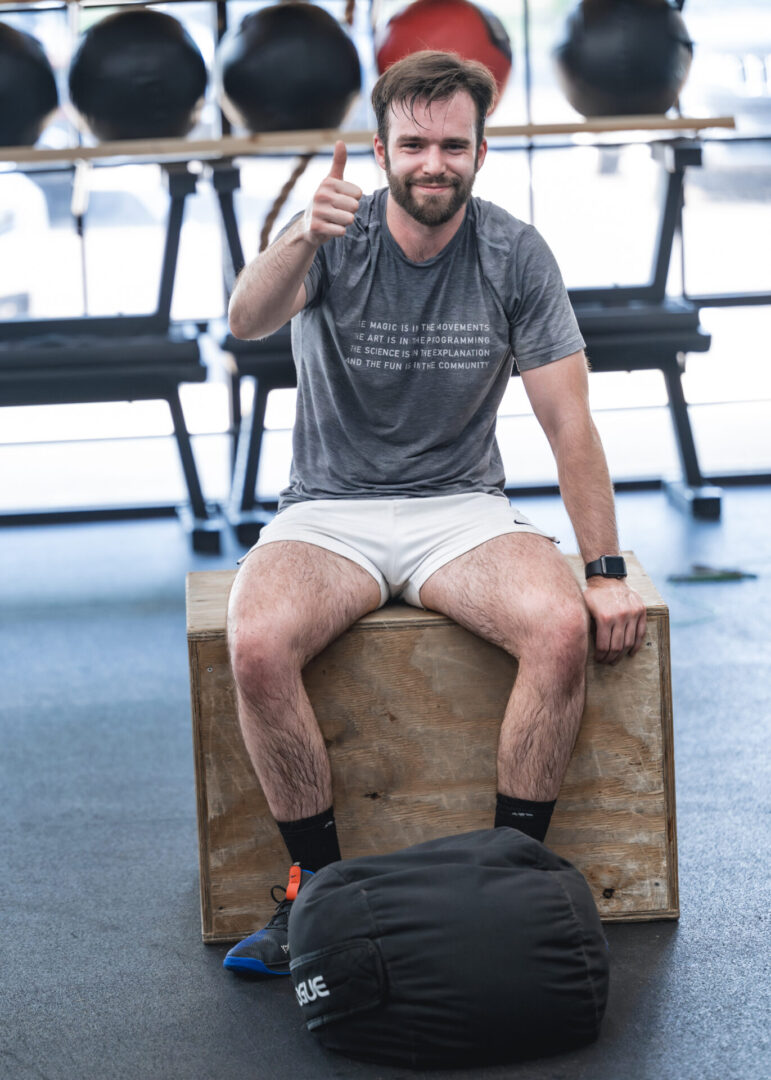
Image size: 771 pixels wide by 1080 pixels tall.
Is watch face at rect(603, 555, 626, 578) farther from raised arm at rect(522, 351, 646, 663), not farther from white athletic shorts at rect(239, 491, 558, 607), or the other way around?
white athletic shorts at rect(239, 491, 558, 607)

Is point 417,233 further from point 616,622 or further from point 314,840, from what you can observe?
point 314,840

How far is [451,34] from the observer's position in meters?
3.27

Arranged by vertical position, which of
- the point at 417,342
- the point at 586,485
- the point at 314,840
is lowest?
the point at 314,840

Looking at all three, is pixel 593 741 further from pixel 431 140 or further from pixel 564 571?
pixel 431 140

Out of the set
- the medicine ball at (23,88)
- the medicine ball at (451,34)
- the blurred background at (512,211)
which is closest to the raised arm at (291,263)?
the medicine ball at (451,34)

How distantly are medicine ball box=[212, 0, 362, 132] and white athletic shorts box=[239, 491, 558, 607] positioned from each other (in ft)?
6.28

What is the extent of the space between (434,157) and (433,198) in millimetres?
53

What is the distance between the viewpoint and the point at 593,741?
5.43 ft

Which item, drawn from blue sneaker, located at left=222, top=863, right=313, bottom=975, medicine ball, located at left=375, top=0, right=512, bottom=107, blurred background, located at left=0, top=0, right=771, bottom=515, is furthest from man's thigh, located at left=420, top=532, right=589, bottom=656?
blurred background, located at left=0, top=0, right=771, bottom=515

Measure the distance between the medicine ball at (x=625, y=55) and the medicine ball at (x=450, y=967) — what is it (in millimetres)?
2679

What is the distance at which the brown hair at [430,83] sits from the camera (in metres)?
1.71

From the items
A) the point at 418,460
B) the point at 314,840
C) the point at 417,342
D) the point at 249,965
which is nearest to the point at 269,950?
the point at 249,965

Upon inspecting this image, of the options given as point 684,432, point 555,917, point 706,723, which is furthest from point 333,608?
point 684,432

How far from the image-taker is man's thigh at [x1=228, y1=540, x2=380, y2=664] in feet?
5.14
